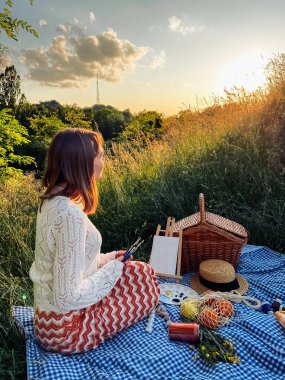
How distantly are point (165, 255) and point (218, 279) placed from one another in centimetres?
53

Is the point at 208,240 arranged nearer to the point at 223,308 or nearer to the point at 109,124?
the point at 223,308

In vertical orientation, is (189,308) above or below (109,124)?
below

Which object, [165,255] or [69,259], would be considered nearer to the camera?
[69,259]

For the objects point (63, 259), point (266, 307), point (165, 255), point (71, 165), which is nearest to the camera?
point (63, 259)

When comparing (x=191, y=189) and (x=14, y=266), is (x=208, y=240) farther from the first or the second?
(x=14, y=266)

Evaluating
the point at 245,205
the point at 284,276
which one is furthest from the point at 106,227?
the point at 284,276

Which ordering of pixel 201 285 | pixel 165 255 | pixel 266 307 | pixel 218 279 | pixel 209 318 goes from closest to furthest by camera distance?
1. pixel 209 318
2. pixel 266 307
3. pixel 218 279
4. pixel 201 285
5. pixel 165 255

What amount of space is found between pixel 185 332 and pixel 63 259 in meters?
1.02

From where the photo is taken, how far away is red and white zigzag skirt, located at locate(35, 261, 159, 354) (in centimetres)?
217

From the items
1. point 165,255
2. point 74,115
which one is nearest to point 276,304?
point 165,255

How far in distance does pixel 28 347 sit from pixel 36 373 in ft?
0.76

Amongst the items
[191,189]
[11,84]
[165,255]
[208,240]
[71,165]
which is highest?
[11,84]

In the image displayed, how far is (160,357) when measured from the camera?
88.1 inches

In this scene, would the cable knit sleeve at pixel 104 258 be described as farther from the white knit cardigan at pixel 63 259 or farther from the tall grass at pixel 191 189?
the tall grass at pixel 191 189
